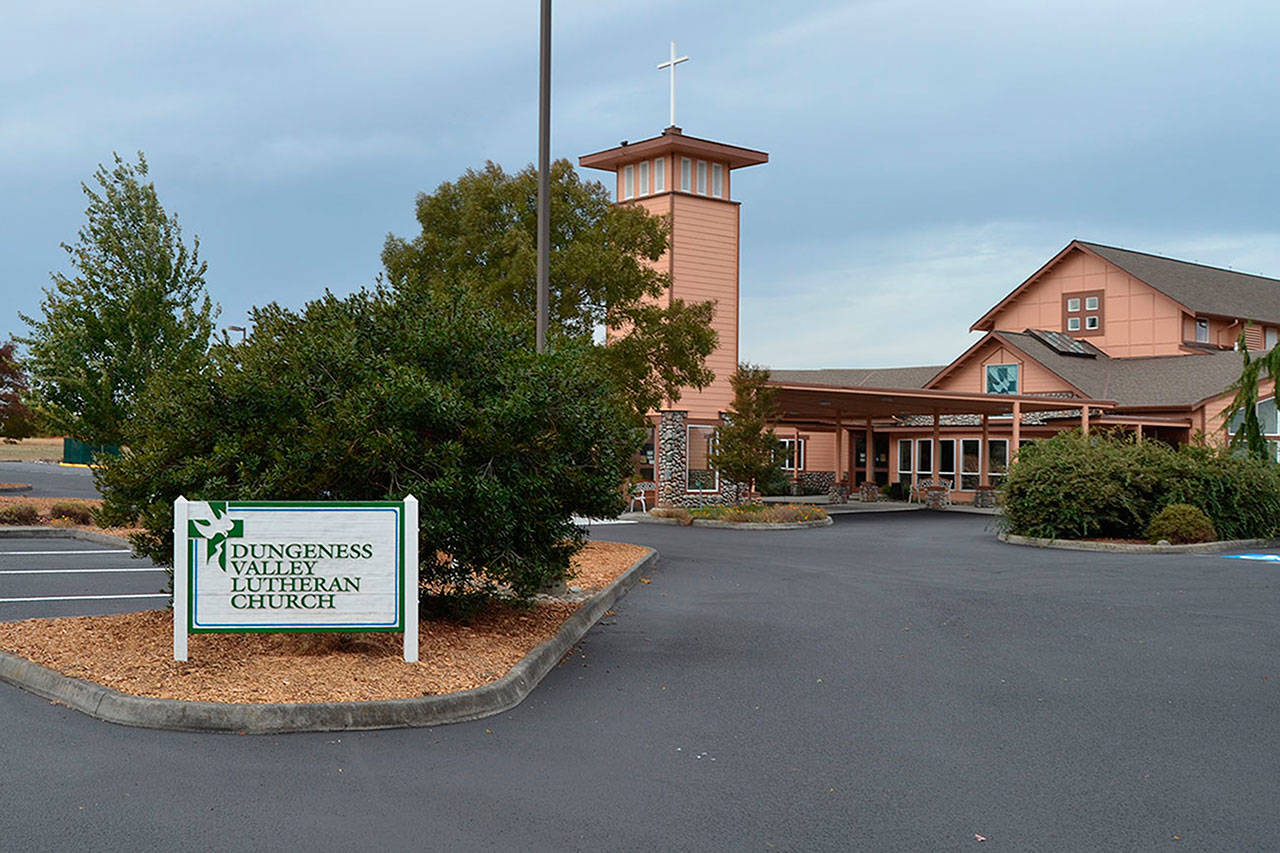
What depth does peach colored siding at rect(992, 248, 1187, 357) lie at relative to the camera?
149 feet

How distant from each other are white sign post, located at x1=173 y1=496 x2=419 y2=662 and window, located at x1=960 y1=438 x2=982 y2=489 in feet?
122

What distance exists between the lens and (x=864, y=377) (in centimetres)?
5606

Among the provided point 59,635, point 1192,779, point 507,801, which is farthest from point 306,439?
point 1192,779

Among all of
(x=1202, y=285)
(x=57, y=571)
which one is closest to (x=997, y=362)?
(x=1202, y=285)

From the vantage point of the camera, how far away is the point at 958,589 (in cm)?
1573

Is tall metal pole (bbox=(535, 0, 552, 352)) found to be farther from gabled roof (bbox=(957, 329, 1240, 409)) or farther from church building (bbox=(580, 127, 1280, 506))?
gabled roof (bbox=(957, 329, 1240, 409))

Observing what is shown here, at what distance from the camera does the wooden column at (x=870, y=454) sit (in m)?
43.6

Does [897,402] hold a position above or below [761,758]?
above

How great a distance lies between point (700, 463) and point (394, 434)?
27260 mm

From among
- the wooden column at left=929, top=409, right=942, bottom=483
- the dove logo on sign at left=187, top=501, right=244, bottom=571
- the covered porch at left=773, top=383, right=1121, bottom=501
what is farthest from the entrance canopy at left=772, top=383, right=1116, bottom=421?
the dove logo on sign at left=187, top=501, right=244, bottom=571

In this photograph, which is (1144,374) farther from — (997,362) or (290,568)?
(290,568)

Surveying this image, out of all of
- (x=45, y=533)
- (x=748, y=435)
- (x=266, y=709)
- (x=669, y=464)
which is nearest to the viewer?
(x=266, y=709)

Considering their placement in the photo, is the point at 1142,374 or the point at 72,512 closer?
the point at 72,512

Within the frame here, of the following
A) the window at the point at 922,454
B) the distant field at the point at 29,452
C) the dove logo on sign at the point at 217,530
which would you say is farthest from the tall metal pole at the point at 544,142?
the distant field at the point at 29,452
